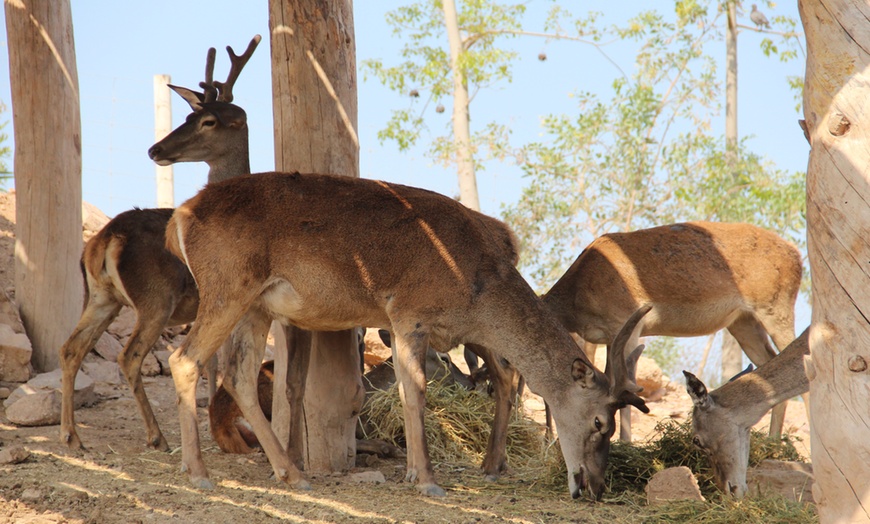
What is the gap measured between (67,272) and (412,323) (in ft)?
16.0

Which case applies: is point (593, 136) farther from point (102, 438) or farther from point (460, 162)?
point (102, 438)

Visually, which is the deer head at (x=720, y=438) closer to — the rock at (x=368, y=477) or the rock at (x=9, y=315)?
the rock at (x=368, y=477)

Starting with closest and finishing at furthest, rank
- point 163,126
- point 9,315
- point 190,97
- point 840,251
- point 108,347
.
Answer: point 840,251 < point 190,97 < point 9,315 < point 108,347 < point 163,126

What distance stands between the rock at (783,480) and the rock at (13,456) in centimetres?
472

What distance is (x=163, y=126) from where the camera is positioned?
49.2ft

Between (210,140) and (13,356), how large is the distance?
301 cm

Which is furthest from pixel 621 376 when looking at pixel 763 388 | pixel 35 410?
pixel 35 410

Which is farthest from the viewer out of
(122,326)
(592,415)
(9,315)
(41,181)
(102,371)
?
(122,326)

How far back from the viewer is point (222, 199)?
20.4 ft

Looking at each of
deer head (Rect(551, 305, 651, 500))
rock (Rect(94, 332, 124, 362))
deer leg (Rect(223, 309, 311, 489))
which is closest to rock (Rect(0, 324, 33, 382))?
rock (Rect(94, 332, 124, 362))

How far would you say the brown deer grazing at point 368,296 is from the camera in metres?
6.08

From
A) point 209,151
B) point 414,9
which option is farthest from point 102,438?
point 414,9

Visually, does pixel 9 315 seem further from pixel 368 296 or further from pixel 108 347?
pixel 368 296

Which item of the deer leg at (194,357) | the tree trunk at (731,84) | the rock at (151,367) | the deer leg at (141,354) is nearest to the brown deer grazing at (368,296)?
the deer leg at (194,357)
